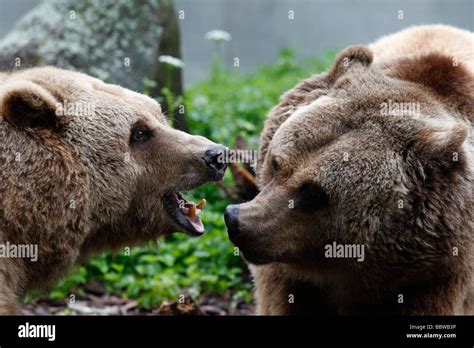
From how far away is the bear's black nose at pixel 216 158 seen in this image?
5379 millimetres

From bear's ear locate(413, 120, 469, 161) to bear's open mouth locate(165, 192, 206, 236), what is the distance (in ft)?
5.65

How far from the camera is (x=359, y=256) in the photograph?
474 cm

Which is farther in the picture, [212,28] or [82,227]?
[212,28]

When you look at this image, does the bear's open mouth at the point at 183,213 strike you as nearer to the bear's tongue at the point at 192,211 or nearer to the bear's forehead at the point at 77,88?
the bear's tongue at the point at 192,211

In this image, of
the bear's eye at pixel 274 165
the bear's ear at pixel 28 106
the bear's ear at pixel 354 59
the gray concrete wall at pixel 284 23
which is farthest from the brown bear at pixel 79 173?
Result: the gray concrete wall at pixel 284 23

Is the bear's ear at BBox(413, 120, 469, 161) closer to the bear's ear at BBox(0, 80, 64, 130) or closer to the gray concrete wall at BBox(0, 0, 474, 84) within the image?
the bear's ear at BBox(0, 80, 64, 130)

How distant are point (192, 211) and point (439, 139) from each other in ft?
6.47

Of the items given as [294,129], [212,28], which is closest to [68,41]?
[294,129]

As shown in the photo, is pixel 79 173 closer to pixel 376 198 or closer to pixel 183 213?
pixel 183 213

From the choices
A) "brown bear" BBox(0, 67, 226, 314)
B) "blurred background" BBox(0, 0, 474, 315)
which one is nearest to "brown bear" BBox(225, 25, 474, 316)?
"brown bear" BBox(0, 67, 226, 314)

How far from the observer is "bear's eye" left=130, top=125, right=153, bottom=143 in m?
5.33

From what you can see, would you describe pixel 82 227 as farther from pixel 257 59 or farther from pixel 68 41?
pixel 257 59

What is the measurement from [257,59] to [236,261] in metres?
13.5

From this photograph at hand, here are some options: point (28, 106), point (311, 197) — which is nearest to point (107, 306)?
point (28, 106)
